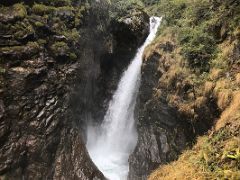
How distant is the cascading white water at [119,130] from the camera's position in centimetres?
2327

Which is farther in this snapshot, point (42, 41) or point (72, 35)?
point (72, 35)

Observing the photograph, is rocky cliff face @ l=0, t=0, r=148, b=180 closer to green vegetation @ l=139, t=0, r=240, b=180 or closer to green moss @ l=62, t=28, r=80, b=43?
green moss @ l=62, t=28, r=80, b=43

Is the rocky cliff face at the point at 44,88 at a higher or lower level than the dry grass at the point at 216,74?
lower

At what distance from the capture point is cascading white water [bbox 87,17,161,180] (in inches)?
916

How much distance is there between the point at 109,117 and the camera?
83.9 ft

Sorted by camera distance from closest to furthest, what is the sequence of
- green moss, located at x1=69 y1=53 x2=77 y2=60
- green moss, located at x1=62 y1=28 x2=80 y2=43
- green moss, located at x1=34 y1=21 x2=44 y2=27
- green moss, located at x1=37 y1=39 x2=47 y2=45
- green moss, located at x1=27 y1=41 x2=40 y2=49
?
green moss, located at x1=27 y1=41 x2=40 y2=49
green moss, located at x1=37 y1=39 x2=47 y2=45
green moss, located at x1=34 y1=21 x2=44 y2=27
green moss, located at x1=69 y1=53 x2=77 y2=60
green moss, located at x1=62 y1=28 x2=80 y2=43

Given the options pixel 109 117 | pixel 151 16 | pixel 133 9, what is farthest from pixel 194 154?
pixel 151 16

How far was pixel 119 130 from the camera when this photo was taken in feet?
80.7

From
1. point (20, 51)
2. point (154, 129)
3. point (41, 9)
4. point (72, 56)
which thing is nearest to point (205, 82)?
point (154, 129)

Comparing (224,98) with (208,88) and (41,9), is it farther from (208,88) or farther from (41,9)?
(41,9)

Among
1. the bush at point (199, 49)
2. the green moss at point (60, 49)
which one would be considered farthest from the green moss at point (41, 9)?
the bush at point (199, 49)

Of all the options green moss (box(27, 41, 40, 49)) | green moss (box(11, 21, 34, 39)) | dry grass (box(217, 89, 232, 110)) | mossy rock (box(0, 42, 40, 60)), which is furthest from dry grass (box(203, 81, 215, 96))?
green moss (box(11, 21, 34, 39))

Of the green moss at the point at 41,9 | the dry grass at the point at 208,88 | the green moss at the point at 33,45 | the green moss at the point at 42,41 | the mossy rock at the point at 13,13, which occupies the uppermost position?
the dry grass at the point at 208,88

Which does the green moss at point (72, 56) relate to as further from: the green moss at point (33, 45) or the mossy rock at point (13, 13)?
the mossy rock at point (13, 13)
